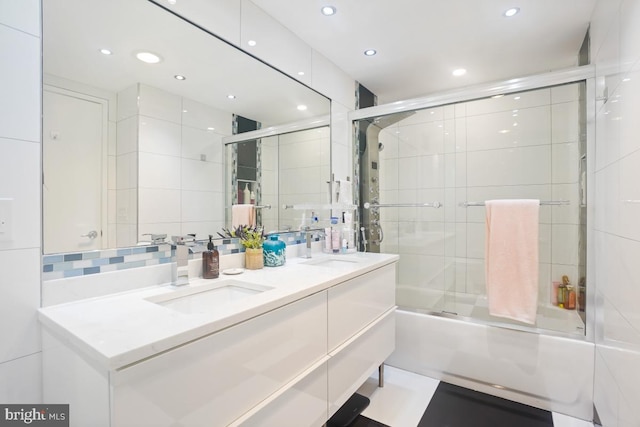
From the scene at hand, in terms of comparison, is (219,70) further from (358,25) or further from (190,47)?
(358,25)

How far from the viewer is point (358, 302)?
1.59 meters

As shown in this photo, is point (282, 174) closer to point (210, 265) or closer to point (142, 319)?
point (210, 265)

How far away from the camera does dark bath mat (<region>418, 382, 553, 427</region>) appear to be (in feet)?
5.42

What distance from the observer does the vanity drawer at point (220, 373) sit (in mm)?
701

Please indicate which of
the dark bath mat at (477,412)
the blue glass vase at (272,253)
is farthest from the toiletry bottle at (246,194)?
the dark bath mat at (477,412)

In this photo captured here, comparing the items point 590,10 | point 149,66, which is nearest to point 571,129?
point 590,10

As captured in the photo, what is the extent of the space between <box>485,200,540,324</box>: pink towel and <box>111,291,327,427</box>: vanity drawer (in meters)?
1.36

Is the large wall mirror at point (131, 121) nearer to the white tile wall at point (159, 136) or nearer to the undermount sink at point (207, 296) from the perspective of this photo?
the white tile wall at point (159, 136)

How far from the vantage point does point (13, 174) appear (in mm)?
909

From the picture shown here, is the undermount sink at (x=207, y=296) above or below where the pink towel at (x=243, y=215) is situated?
below

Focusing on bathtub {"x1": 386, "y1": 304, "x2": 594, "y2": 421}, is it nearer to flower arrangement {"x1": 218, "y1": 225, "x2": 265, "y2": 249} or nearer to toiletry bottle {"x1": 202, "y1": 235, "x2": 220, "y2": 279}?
flower arrangement {"x1": 218, "y1": 225, "x2": 265, "y2": 249}

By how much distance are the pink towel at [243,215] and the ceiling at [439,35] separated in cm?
112

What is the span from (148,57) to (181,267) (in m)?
0.88
